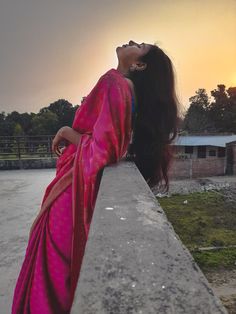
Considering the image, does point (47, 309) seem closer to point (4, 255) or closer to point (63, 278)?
point (63, 278)

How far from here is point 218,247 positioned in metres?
9.12

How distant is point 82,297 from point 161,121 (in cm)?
98

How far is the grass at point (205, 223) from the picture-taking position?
27.9 ft

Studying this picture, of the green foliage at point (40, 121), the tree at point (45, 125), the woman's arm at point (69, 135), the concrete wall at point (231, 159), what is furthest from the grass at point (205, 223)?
the tree at point (45, 125)

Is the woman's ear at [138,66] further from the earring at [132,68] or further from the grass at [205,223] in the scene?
the grass at [205,223]

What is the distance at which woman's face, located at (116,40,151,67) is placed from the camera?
1.38 meters

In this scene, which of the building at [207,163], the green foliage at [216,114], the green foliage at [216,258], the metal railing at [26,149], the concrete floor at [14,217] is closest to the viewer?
the concrete floor at [14,217]

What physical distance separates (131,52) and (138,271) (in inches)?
39.3

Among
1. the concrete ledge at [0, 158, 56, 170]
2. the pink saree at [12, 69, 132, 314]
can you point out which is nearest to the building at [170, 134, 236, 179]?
the concrete ledge at [0, 158, 56, 170]

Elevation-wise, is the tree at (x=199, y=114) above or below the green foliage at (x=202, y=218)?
above

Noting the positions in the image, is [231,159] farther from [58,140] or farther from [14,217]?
[58,140]

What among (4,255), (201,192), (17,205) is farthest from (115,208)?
(201,192)

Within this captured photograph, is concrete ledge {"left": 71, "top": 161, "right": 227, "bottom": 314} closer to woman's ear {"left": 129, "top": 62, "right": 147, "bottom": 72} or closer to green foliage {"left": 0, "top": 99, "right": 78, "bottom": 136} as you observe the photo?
woman's ear {"left": 129, "top": 62, "right": 147, "bottom": 72}

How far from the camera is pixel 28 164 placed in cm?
733
